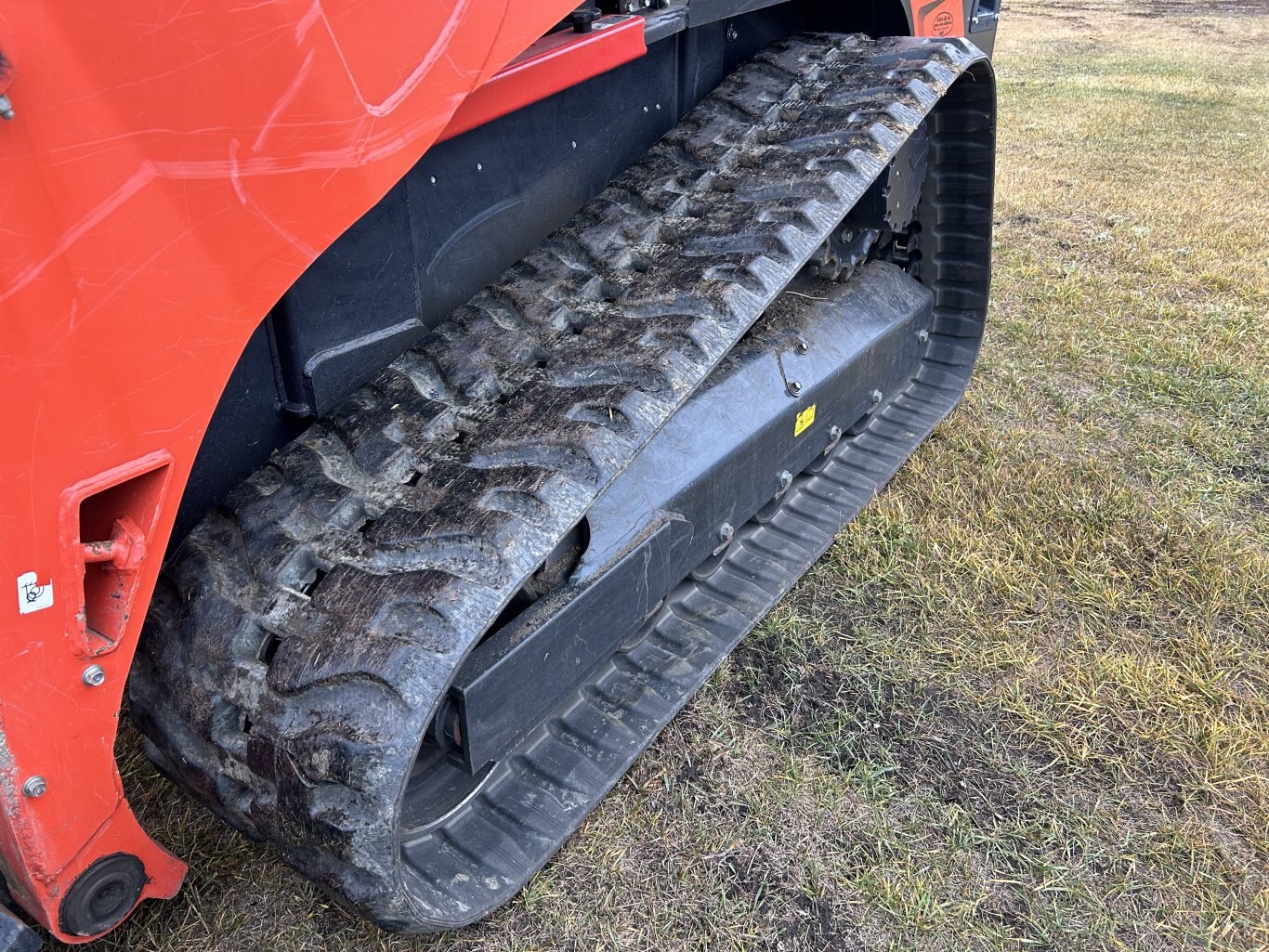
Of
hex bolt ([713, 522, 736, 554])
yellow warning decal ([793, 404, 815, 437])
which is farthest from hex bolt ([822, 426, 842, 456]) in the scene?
hex bolt ([713, 522, 736, 554])

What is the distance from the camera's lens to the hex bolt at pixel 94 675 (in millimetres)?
1272

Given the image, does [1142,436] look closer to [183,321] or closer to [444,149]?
[444,149]

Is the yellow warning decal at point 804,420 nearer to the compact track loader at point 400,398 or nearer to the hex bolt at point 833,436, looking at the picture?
the compact track loader at point 400,398

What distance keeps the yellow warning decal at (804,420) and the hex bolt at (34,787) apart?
5.34 ft

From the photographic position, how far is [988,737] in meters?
2.17

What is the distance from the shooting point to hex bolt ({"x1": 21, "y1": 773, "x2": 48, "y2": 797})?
50.1 inches

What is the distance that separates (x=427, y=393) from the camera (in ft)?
5.77

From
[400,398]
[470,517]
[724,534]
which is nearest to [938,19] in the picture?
[724,534]

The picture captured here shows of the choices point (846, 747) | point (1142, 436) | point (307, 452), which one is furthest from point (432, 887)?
point (1142, 436)

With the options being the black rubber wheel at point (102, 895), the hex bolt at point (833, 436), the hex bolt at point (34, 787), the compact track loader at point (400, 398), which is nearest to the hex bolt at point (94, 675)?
the compact track loader at point (400, 398)

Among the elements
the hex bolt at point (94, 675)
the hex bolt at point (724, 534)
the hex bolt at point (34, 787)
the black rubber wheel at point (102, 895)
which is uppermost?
the hex bolt at point (94, 675)

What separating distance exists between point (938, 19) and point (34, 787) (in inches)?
117

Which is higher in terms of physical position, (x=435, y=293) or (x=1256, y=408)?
(x=435, y=293)

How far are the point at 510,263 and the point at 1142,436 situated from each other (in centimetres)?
216
